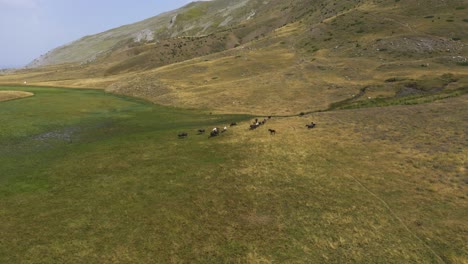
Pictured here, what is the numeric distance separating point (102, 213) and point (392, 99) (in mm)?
48140

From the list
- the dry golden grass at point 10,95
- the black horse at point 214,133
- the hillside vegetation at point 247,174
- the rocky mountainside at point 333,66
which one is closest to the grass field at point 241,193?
the hillside vegetation at point 247,174

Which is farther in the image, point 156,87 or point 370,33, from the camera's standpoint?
point 370,33

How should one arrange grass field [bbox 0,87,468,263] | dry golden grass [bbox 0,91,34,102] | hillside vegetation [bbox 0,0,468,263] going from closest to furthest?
1. grass field [bbox 0,87,468,263]
2. hillside vegetation [bbox 0,0,468,263]
3. dry golden grass [bbox 0,91,34,102]

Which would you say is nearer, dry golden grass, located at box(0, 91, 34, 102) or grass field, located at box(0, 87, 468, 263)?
grass field, located at box(0, 87, 468, 263)

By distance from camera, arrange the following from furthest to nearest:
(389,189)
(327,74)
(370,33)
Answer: (370,33) < (327,74) < (389,189)

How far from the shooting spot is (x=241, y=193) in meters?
25.6

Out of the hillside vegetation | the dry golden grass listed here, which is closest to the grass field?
the hillside vegetation

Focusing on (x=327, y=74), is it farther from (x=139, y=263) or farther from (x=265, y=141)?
(x=139, y=263)

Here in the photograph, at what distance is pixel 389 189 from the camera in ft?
86.1

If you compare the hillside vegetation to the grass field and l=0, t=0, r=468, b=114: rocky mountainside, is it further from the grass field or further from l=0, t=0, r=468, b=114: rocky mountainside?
l=0, t=0, r=468, b=114: rocky mountainside

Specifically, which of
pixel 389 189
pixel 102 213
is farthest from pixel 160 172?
pixel 389 189

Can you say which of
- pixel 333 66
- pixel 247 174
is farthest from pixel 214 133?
pixel 333 66

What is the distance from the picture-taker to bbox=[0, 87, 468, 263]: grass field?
19469mm

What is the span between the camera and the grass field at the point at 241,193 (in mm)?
19469
